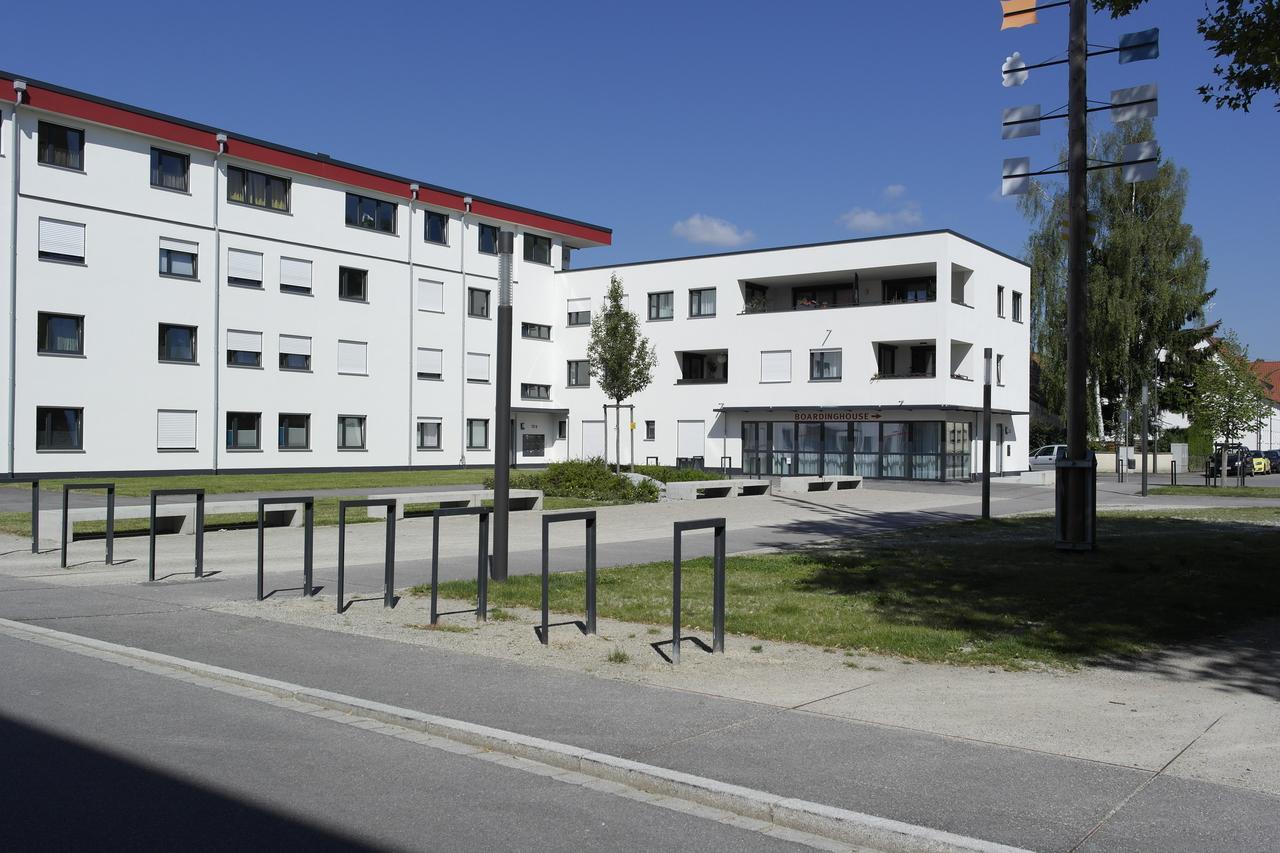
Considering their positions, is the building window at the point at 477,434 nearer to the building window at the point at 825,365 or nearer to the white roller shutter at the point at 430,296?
the white roller shutter at the point at 430,296

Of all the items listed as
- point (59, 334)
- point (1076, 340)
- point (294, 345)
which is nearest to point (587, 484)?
point (1076, 340)

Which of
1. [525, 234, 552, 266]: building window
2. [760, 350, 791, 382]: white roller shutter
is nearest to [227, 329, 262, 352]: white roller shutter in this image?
[525, 234, 552, 266]: building window

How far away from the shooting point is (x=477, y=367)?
1959 inches

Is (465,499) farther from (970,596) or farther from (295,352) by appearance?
(295,352)

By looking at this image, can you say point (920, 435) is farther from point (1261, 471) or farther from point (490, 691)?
point (490, 691)

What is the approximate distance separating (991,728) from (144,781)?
4.23 m

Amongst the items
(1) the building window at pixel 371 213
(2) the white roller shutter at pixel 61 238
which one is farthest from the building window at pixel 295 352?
(2) the white roller shutter at pixel 61 238

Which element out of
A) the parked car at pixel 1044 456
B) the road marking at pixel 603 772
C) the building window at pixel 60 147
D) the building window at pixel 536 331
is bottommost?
the road marking at pixel 603 772

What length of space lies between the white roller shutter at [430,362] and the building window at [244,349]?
793 centimetres

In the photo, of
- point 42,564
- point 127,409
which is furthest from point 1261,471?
point 42,564

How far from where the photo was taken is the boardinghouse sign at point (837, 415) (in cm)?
4450

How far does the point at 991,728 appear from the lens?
5.75 m

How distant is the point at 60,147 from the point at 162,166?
3.49 m

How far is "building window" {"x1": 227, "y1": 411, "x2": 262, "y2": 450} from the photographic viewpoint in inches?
1571
